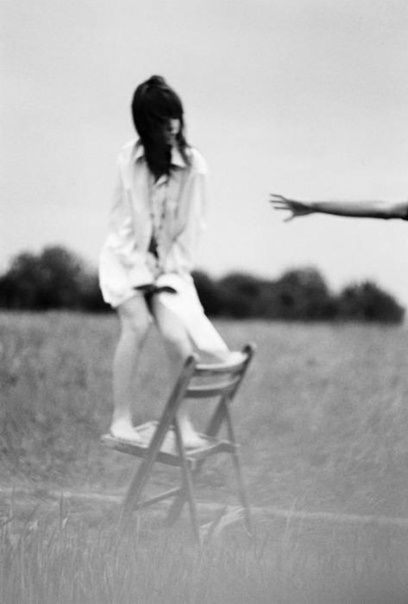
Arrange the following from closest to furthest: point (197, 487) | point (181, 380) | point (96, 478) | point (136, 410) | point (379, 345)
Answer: point (181, 380), point (197, 487), point (96, 478), point (136, 410), point (379, 345)

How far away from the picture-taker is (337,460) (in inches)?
237

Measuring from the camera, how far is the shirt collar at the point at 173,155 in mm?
5074

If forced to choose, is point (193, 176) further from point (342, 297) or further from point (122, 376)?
point (342, 297)

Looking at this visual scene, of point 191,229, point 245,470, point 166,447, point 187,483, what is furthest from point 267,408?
point 191,229

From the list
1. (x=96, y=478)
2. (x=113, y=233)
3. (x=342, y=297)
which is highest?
(x=113, y=233)

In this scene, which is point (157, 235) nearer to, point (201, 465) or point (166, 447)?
point (166, 447)

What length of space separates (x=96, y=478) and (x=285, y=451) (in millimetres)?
855

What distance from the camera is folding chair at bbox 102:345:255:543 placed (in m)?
4.98

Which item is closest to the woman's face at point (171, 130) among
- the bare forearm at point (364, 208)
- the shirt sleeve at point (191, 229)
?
the shirt sleeve at point (191, 229)

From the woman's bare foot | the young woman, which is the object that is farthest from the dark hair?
the woman's bare foot

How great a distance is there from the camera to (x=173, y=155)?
5.07 m

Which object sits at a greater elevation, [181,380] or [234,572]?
[181,380]

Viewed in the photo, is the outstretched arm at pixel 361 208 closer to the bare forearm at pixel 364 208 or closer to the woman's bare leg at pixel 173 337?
the bare forearm at pixel 364 208

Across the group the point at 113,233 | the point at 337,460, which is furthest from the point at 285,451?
the point at 113,233
